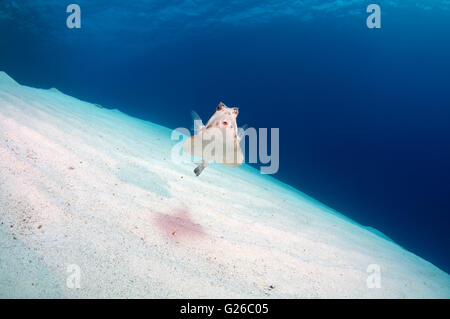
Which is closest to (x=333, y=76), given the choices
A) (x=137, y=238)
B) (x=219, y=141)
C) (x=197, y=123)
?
(x=197, y=123)

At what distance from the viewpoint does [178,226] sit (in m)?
3.24

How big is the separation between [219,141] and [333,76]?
40.2 meters

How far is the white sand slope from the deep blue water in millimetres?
23047

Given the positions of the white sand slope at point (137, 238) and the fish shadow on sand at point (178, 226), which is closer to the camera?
the white sand slope at point (137, 238)

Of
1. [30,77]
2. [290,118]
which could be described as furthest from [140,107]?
[290,118]

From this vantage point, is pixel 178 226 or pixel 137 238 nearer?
pixel 137 238

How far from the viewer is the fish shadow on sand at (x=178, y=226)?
3021mm

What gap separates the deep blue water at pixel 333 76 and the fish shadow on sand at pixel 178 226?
24.6m

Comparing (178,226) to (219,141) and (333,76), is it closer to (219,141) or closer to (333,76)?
(219,141)

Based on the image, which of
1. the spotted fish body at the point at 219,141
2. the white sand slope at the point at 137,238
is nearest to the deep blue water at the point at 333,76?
the white sand slope at the point at 137,238

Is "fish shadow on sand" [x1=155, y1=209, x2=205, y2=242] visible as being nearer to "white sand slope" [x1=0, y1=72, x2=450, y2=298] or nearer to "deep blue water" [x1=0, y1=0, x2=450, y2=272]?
"white sand slope" [x1=0, y1=72, x2=450, y2=298]

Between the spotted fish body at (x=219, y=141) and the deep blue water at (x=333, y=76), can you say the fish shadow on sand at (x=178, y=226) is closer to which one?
the spotted fish body at (x=219, y=141)
